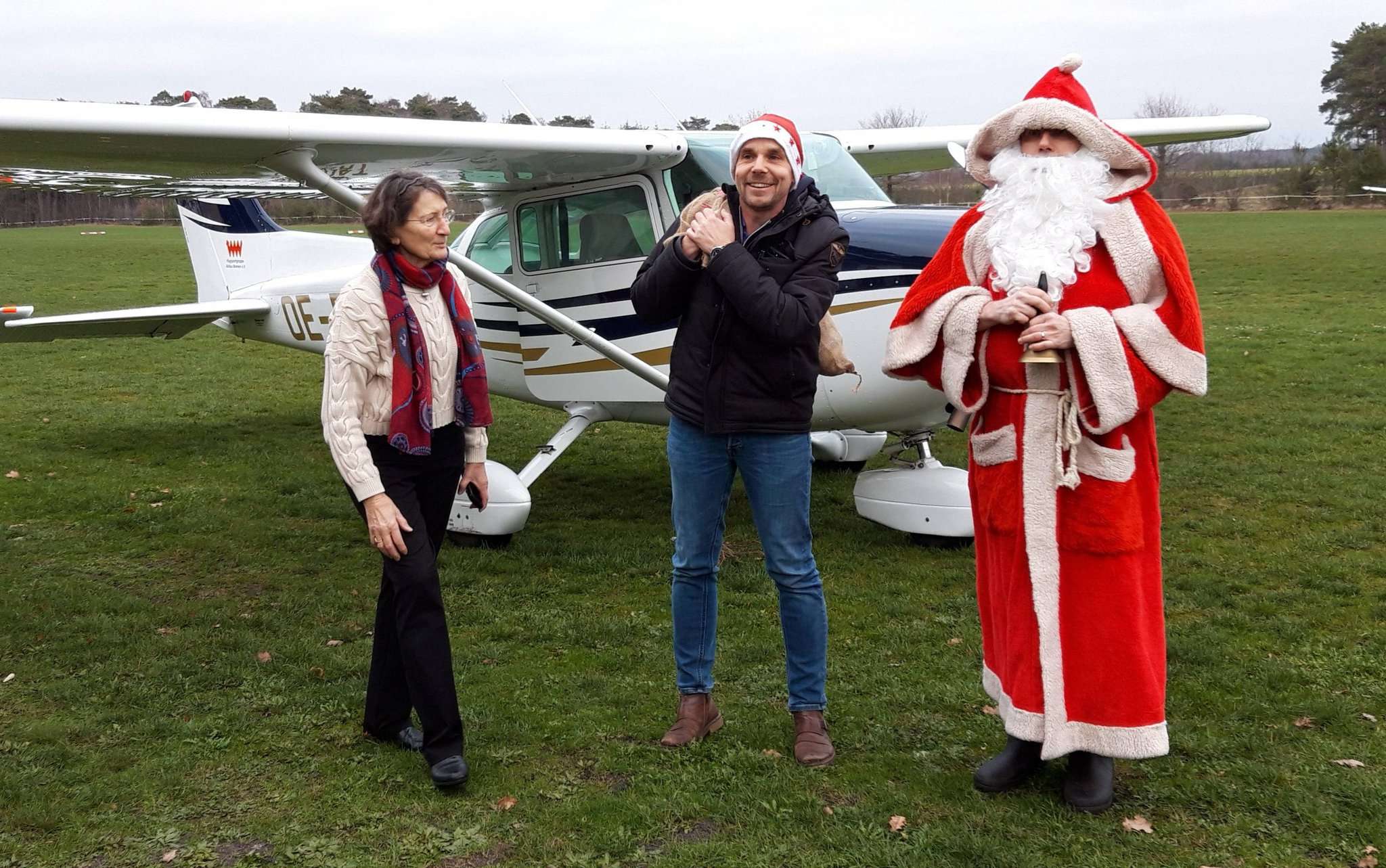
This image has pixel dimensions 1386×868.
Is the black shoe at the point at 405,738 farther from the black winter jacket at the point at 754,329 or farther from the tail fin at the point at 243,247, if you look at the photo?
the tail fin at the point at 243,247

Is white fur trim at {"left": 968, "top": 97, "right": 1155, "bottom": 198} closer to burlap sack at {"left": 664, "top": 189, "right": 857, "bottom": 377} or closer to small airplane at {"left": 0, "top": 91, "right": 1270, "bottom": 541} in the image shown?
burlap sack at {"left": 664, "top": 189, "right": 857, "bottom": 377}

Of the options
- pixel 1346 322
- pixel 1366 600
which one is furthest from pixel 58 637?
pixel 1346 322

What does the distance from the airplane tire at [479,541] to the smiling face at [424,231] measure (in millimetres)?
2940

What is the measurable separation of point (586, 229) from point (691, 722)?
333 centimetres

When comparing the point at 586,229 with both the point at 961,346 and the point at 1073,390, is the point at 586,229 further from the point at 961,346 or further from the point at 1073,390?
the point at 1073,390

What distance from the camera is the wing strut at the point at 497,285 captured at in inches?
206

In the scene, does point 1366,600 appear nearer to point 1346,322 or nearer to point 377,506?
point 377,506

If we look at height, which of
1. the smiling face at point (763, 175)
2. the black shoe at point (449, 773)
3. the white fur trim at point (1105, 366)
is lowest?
the black shoe at point (449, 773)

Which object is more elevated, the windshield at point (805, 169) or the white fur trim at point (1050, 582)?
the windshield at point (805, 169)

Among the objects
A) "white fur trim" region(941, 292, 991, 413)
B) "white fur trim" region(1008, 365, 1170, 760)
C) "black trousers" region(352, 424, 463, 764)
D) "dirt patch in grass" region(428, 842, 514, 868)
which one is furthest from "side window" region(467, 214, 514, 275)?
"white fur trim" region(1008, 365, 1170, 760)

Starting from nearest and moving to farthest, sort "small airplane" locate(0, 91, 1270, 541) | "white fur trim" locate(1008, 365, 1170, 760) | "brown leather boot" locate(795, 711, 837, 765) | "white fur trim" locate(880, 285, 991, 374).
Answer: "white fur trim" locate(1008, 365, 1170, 760), "white fur trim" locate(880, 285, 991, 374), "brown leather boot" locate(795, 711, 837, 765), "small airplane" locate(0, 91, 1270, 541)

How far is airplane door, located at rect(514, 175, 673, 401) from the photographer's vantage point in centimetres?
604

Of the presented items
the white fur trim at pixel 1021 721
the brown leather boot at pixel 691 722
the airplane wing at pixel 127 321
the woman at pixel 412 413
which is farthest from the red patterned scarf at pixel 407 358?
the airplane wing at pixel 127 321

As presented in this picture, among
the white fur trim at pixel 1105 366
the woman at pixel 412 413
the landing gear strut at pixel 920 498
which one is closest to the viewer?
the white fur trim at pixel 1105 366
